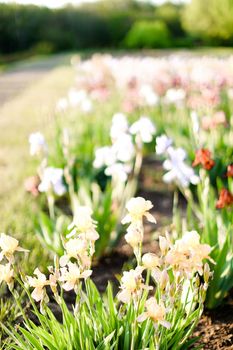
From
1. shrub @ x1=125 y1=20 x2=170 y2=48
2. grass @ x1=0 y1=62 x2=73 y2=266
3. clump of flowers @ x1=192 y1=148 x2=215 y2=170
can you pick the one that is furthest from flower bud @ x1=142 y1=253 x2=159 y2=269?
shrub @ x1=125 y1=20 x2=170 y2=48

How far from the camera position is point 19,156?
5816mm

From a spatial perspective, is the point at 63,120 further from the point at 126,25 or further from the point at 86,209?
the point at 126,25

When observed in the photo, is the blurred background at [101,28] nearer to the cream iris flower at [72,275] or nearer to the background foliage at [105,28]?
the background foliage at [105,28]

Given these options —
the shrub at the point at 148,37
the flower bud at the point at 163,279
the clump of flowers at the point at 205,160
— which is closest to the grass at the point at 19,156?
the clump of flowers at the point at 205,160

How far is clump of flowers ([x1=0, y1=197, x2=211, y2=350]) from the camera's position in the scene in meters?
1.60

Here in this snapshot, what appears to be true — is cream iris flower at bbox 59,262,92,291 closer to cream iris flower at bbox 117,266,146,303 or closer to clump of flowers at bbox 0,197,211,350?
clump of flowers at bbox 0,197,211,350

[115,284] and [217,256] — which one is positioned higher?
[217,256]

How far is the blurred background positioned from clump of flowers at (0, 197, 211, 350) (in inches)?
1115

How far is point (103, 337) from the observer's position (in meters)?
1.84

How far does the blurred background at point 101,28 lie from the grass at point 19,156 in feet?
66.5

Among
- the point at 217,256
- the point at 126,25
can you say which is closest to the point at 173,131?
the point at 217,256

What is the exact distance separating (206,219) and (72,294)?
79 centimetres

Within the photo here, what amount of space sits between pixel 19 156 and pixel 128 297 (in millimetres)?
4412

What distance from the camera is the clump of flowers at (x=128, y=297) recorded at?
5.24ft
